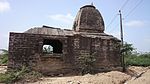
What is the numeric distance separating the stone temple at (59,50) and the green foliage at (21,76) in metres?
0.77

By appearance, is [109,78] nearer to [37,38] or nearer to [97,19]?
[37,38]

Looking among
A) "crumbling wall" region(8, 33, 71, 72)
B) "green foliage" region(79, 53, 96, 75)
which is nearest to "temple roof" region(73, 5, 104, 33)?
"green foliage" region(79, 53, 96, 75)

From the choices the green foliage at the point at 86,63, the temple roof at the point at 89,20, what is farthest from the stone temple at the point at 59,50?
the temple roof at the point at 89,20

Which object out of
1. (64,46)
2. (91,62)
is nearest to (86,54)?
(91,62)

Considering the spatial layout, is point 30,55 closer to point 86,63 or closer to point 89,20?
point 86,63

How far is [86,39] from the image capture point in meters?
16.1

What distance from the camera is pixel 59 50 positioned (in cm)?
1878

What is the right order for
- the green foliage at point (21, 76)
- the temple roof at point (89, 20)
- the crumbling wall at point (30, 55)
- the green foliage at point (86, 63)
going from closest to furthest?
the green foliage at point (21, 76) < the crumbling wall at point (30, 55) < the green foliage at point (86, 63) < the temple roof at point (89, 20)

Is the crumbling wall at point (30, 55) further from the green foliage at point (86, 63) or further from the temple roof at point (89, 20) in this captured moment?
the temple roof at point (89, 20)

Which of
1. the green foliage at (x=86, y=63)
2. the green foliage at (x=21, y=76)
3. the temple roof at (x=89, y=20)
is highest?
the temple roof at (x=89, y=20)

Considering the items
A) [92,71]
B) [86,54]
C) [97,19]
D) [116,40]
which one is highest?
[97,19]

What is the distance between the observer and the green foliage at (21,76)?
39.1ft

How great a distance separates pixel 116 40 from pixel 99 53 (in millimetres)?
2284

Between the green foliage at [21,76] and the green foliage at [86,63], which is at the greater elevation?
the green foliage at [86,63]
